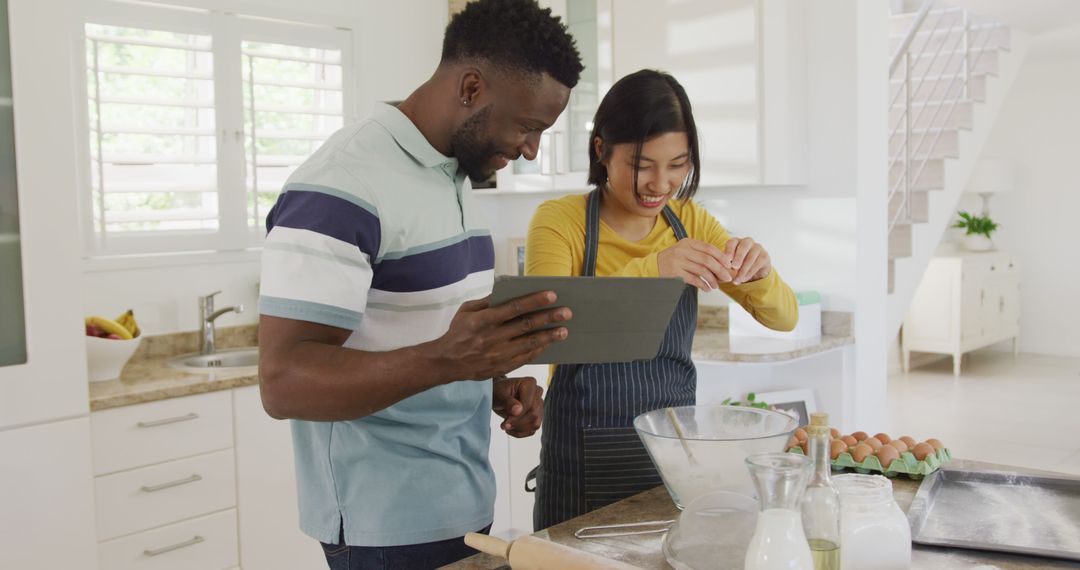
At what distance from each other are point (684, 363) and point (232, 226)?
90.2 inches

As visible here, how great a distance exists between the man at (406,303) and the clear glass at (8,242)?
1.41 m

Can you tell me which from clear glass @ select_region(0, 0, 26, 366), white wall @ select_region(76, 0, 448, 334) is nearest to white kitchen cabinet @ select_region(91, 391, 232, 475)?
clear glass @ select_region(0, 0, 26, 366)

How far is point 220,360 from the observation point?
11.2 ft

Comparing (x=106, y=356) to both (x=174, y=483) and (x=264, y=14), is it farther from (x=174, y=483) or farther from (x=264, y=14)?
(x=264, y=14)

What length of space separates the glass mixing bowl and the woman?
277 mm

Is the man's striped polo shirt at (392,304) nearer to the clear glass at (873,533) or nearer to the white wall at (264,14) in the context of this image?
the clear glass at (873,533)

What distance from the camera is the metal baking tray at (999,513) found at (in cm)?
123

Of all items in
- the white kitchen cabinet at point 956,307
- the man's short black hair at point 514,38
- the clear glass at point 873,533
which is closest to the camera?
the clear glass at point 873,533

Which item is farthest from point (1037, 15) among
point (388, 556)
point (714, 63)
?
point (388, 556)

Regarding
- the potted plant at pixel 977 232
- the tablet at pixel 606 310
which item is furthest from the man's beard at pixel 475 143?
the potted plant at pixel 977 232

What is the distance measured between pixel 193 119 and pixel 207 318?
72cm

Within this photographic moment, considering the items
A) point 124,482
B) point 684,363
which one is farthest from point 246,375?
point 684,363

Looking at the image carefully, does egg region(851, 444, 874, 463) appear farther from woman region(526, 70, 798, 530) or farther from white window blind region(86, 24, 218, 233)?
white window blind region(86, 24, 218, 233)

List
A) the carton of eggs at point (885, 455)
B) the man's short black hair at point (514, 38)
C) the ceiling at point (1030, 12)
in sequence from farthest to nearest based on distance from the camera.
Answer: the ceiling at point (1030, 12)
the carton of eggs at point (885, 455)
the man's short black hair at point (514, 38)
